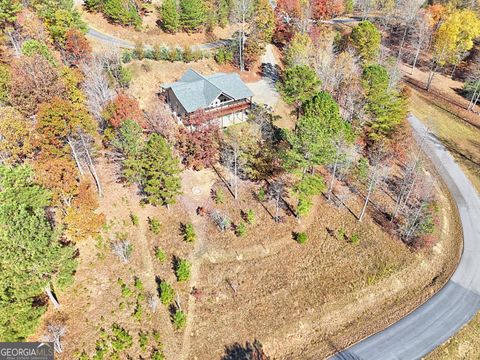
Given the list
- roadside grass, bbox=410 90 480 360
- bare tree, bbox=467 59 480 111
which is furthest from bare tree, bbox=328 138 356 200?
bare tree, bbox=467 59 480 111

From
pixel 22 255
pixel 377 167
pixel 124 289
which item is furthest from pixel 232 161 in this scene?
pixel 22 255

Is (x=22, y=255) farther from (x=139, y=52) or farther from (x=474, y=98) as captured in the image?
(x=474, y=98)

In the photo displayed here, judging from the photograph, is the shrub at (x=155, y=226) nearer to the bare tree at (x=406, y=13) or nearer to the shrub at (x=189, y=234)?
the shrub at (x=189, y=234)

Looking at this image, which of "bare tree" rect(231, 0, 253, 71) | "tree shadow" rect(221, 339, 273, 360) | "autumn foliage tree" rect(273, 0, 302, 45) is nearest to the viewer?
"tree shadow" rect(221, 339, 273, 360)

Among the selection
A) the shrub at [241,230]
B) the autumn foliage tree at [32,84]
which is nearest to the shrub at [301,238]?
the shrub at [241,230]

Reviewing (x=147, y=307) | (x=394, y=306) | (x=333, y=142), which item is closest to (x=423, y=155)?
(x=333, y=142)

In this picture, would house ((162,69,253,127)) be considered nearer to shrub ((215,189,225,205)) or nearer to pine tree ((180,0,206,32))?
shrub ((215,189,225,205))
